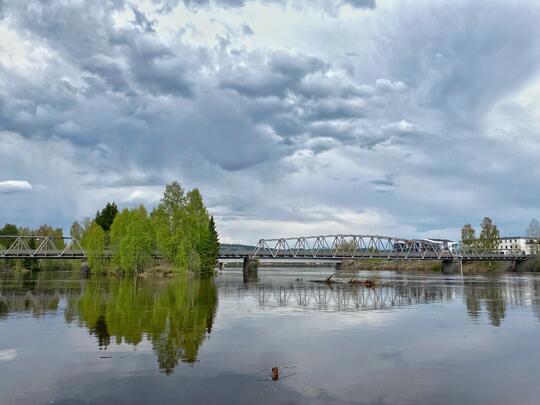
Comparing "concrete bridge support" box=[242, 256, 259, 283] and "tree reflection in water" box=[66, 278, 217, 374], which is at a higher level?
"concrete bridge support" box=[242, 256, 259, 283]

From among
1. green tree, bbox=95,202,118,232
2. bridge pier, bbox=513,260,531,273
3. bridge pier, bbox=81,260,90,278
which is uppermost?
green tree, bbox=95,202,118,232

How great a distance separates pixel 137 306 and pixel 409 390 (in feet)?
120

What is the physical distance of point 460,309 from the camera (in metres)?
49.3

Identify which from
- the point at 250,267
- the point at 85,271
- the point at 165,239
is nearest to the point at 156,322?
the point at 165,239

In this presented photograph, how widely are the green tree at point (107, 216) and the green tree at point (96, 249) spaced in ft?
96.1

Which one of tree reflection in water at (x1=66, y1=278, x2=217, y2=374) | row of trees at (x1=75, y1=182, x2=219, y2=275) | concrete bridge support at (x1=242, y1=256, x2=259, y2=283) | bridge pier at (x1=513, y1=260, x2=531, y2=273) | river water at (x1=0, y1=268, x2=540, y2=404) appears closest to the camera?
river water at (x1=0, y1=268, x2=540, y2=404)

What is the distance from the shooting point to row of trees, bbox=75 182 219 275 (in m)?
130

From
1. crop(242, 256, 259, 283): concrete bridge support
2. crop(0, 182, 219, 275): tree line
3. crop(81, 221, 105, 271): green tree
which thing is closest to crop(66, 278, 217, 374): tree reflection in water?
crop(0, 182, 219, 275): tree line

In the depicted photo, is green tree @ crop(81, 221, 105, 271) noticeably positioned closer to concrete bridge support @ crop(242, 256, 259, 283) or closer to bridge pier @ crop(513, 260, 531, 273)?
concrete bridge support @ crop(242, 256, 259, 283)

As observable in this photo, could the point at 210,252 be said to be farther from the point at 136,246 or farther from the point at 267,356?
the point at 267,356

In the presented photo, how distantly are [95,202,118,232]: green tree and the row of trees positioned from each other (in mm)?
30834

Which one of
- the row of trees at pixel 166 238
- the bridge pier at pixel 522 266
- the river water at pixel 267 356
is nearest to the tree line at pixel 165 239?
the row of trees at pixel 166 238

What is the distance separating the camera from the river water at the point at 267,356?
18594mm

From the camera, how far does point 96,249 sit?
5719 inches
